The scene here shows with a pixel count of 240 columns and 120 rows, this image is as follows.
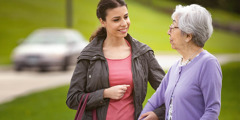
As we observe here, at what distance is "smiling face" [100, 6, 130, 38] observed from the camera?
310cm

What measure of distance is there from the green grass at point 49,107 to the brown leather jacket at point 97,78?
18.3 feet

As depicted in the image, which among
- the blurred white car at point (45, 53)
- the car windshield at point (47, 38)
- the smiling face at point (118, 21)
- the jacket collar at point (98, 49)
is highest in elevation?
the smiling face at point (118, 21)

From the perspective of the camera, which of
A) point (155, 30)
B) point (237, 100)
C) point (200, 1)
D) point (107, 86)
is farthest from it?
point (155, 30)

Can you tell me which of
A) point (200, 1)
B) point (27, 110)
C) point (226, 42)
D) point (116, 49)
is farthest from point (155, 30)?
point (116, 49)

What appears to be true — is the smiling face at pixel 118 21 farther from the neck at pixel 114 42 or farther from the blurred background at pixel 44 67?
the blurred background at pixel 44 67

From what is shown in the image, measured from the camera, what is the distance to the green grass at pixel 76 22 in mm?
42156

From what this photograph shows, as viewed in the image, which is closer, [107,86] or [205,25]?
[205,25]

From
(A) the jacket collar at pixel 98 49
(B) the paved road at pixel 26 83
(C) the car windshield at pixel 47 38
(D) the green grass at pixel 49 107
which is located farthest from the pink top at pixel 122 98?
(C) the car windshield at pixel 47 38

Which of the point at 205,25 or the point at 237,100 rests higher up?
the point at 205,25

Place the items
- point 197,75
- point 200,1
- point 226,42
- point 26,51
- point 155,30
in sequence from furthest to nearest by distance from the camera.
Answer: point 155,30 < point 226,42 < point 26,51 < point 200,1 < point 197,75

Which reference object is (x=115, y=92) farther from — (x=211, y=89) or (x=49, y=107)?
(x=49, y=107)

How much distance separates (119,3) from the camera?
3127 mm

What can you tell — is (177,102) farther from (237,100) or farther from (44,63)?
(44,63)

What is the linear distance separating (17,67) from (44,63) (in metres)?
1.39
